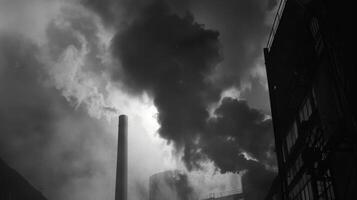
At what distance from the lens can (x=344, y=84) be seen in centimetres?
1124

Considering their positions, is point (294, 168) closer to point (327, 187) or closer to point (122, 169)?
point (327, 187)

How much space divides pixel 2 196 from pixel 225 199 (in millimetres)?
29403

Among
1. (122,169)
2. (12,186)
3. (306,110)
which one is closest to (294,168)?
(306,110)

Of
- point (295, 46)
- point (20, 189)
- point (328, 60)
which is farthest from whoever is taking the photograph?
point (20, 189)

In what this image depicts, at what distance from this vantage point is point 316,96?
13.8 m

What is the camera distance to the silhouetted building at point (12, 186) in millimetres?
32944

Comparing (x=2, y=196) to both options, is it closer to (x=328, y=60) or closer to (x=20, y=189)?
(x=20, y=189)

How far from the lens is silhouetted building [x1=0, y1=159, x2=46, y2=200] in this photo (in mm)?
32944

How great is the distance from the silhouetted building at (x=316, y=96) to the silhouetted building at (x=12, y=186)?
24.3 meters

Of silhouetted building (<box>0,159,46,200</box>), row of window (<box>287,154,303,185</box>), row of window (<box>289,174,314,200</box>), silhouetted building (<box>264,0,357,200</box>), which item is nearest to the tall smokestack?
silhouetted building (<box>0,159,46,200</box>)

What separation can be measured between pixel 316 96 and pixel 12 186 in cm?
3052

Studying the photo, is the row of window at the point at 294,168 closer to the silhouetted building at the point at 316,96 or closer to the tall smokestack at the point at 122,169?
the silhouetted building at the point at 316,96

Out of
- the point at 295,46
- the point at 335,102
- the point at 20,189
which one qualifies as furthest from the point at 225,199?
the point at 335,102

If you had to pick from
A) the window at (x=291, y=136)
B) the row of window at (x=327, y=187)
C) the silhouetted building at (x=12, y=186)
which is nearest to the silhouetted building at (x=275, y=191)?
the window at (x=291, y=136)
